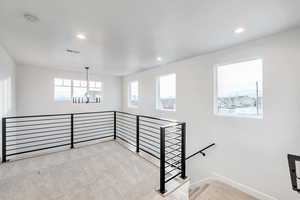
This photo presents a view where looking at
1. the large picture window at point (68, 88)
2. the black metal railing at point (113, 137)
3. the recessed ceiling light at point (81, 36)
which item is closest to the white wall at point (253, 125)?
the black metal railing at point (113, 137)

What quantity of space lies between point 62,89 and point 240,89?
6083 mm

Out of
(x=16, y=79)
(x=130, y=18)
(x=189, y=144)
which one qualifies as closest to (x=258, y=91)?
(x=189, y=144)

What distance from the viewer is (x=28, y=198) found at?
171cm

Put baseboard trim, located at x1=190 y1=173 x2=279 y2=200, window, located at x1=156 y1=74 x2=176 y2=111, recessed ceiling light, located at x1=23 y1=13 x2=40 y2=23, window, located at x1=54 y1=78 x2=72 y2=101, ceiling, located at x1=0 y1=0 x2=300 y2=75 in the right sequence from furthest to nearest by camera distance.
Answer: window, located at x1=54 y1=78 x2=72 y2=101
window, located at x1=156 y1=74 x2=176 y2=111
baseboard trim, located at x1=190 y1=173 x2=279 y2=200
recessed ceiling light, located at x1=23 y1=13 x2=40 y2=23
ceiling, located at x1=0 y1=0 x2=300 y2=75

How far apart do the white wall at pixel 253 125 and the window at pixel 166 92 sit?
0.45 metres

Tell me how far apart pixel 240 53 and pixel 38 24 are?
3691 mm

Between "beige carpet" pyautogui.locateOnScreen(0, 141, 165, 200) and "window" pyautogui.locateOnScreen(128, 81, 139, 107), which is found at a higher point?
"window" pyautogui.locateOnScreen(128, 81, 139, 107)

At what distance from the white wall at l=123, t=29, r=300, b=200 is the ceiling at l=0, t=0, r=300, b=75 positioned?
1.15 ft

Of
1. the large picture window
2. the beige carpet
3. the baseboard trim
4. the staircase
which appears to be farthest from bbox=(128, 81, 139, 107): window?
the staircase

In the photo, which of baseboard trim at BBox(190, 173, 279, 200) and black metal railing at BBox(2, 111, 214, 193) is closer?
black metal railing at BBox(2, 111, 214, 193)

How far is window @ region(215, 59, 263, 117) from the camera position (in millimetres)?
2652

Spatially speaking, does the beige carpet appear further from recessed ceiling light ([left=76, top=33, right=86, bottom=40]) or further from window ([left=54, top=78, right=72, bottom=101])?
window ([left=54, top=78, right=72, bottom=101])

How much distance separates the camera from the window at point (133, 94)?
5.94 metres

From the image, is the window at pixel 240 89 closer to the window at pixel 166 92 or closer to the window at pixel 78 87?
the window at pixel 166 92
